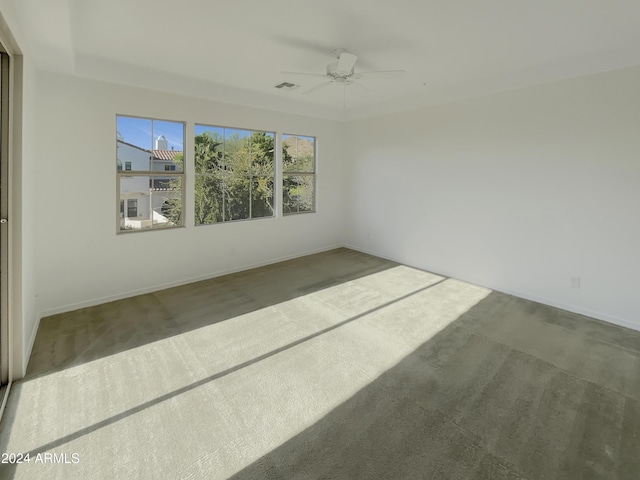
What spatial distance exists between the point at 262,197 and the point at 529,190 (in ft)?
12.4

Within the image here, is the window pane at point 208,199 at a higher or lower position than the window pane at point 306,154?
lower

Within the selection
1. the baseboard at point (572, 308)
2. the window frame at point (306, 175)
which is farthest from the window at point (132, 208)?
the baseboard at point (572, 308)

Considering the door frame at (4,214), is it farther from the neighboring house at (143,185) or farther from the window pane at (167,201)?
the window pane at (167,201)

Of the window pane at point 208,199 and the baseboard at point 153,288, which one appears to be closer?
the baseboard at point 153,288

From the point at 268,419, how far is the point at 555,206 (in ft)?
12.6

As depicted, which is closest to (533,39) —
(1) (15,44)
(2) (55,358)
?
(1) (15,44)

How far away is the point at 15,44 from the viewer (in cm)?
228

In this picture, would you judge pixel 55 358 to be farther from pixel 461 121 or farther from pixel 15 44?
pixel 461 121

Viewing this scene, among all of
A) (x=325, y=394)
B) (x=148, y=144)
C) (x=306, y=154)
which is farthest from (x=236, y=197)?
(x=325, y=394)

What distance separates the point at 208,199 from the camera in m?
4.84

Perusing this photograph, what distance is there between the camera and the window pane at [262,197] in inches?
211

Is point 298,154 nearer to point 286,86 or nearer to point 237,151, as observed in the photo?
point 237,151

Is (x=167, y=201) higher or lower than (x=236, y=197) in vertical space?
lower

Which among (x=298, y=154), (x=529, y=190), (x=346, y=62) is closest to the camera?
(x=346, y=62)
